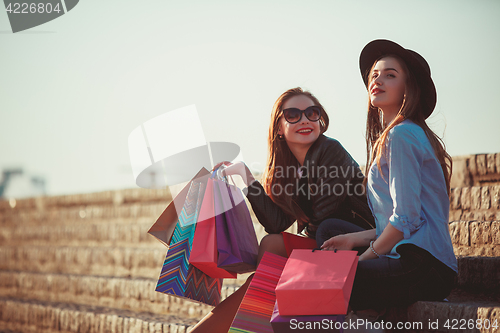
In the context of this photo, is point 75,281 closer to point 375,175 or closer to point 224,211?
point 224,211

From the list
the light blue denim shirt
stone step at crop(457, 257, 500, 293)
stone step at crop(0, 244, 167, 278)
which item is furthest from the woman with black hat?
stone step at crop(0, 244, 167, 278)

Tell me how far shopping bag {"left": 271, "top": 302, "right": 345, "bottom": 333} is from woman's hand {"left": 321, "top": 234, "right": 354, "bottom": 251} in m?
0.38

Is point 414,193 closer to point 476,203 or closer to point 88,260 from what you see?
point 476,203

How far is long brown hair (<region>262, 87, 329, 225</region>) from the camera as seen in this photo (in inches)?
87.9

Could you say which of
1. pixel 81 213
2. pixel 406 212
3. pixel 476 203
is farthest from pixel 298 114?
pixel 81 213

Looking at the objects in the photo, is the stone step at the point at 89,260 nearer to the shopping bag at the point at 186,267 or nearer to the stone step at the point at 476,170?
the shopping bag at the point at 186,267

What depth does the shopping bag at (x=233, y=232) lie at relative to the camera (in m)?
1.88

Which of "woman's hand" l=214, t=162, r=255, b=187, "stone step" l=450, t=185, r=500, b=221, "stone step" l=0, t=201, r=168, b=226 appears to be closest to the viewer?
"woman's hand" l=214, t=162, r=255, b=187

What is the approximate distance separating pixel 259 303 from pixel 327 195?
2.07 ft

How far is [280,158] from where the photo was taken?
92.2 inches

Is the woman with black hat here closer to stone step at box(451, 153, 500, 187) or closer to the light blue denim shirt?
the light blue denim shirt

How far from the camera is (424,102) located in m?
1.88

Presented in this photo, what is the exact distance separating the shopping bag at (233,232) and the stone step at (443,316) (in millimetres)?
630

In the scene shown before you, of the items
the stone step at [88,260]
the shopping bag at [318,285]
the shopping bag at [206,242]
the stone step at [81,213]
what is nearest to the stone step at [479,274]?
the shopping bag at [318,285]
